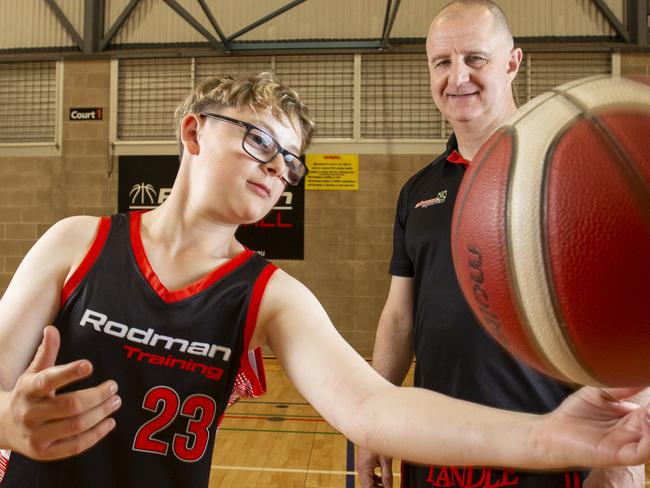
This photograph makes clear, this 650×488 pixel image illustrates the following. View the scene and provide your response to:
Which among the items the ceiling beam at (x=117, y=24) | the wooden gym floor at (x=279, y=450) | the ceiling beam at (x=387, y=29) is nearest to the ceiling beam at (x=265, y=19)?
the ceiling beam at (x=387, y=29)

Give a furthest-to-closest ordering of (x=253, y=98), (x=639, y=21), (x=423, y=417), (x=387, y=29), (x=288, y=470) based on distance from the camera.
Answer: (x=639, y=21) → (x=387, y=29) → (x=288, y=470) → (x=253, y=98) → (x=423, y=417)

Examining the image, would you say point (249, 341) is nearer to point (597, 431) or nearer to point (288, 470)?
point (597, 431)

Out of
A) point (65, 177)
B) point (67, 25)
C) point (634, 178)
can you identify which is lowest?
point (634, 178)

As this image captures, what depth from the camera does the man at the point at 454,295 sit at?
146 cm

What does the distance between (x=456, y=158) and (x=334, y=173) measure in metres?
5.29

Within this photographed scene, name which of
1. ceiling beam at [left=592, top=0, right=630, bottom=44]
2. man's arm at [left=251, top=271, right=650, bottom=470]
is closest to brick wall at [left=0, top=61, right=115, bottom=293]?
ceiling beam at [left=592, top=0, right=630, bottom=44]

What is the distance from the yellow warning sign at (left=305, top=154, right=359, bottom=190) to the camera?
6.93 m

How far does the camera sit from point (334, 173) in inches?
274

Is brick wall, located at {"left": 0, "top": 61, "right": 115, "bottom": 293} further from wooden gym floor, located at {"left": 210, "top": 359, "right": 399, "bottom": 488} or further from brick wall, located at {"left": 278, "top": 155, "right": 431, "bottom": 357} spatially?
wooden gym floor, located at {"left": 210, "top": 359, "right": 399, "bottom": 488}

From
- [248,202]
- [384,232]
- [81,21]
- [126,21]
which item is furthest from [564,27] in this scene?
[248,202]

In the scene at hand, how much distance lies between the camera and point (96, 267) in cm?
129

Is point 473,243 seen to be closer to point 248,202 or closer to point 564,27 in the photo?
point 248,202

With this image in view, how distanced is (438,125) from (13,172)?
18.2 ft

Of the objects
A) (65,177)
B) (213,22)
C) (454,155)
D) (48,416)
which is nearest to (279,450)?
(454,155)
